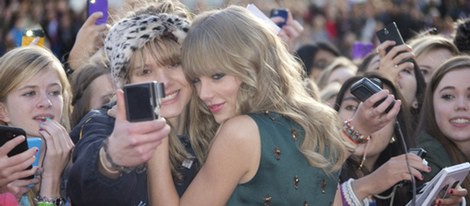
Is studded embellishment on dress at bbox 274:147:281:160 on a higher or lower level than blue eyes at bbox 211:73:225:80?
lower

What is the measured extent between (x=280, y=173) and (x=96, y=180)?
0.77 meters

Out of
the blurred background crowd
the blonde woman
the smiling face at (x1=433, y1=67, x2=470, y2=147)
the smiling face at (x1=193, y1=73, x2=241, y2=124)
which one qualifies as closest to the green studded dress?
the smiling face at (x1=193, y1=73, x2=241, y2=124)

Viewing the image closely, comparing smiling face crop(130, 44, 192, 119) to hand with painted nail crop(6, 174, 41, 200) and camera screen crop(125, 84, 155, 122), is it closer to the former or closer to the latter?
hand with painted nail crop(6, 174, 41, 200)

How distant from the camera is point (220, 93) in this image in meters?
3.83

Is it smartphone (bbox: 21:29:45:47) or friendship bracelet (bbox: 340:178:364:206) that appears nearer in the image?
friendship bracelet (bbox: 340:178:364:206)

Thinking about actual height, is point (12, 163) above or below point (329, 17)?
above

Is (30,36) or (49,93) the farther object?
(30,36)

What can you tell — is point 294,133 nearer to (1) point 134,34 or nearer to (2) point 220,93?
(2) point 220,93

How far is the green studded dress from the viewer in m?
3.70

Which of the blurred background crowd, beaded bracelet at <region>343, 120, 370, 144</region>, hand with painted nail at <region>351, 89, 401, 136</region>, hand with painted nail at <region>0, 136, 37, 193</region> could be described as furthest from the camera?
the blurred background crowd

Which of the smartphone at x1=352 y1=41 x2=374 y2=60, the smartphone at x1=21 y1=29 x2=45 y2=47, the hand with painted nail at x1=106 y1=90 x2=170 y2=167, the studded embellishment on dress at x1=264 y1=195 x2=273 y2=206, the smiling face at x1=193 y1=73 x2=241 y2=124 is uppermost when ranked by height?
the hand with painted nail at x1=106 y1=90 x2=170 y2=167

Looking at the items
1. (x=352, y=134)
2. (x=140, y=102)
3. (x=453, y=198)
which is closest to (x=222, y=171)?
(x=140, y=102)

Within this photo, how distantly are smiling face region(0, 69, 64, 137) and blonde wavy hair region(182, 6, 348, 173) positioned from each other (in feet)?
3.95

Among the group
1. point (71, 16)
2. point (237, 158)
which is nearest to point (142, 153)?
point (237, 158)
